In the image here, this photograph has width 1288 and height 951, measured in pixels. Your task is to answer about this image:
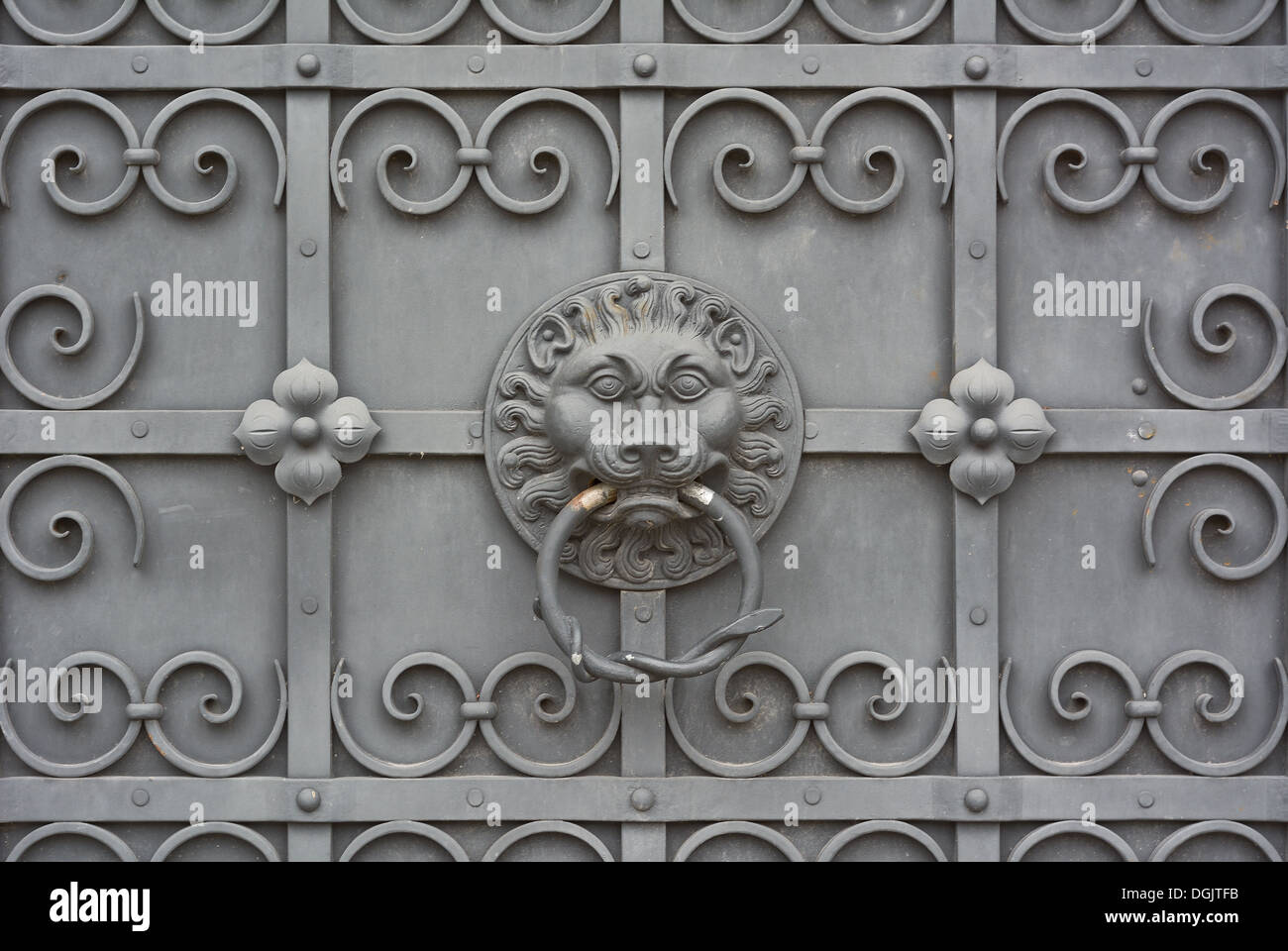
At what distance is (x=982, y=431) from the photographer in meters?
1.97

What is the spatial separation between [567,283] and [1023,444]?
78 cm

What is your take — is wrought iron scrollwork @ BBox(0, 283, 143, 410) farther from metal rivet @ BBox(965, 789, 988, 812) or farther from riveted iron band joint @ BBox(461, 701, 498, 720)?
metal rivet @ BBox(965, 789, 988, 812)

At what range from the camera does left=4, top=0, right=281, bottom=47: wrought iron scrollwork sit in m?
2.02

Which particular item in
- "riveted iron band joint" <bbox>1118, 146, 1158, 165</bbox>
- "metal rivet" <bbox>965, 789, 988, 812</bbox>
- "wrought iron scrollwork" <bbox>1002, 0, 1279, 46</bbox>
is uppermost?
"wrought iron scrollwork" <bbox>1002, 0, 1279, 46</bbox>

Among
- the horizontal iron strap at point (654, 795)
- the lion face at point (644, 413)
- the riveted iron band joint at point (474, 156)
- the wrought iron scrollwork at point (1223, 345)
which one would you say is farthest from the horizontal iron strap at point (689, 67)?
the horizontal iron strap at point (654, 795)

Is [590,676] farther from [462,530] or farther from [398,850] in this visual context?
[398,850]

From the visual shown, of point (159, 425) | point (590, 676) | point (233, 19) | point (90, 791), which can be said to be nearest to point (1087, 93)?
point (590, 676)

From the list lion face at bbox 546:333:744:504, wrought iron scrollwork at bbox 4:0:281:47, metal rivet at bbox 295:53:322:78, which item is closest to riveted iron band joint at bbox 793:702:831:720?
lion face at bbox 546:333:744:504

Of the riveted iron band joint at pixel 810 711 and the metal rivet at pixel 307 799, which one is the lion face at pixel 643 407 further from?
the metal rivet at pixel 307 799

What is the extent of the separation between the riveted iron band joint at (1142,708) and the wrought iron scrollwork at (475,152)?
1.19 metres

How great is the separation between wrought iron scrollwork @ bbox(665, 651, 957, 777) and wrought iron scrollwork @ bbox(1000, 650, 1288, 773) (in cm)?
16

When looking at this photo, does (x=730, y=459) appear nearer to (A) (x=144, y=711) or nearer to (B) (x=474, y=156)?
(B) (x=474, y=156)

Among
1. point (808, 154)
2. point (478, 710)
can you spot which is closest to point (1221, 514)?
point (808, 154)

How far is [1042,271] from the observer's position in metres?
2.04
